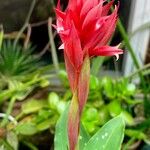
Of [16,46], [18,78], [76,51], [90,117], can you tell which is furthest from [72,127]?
[16,46]

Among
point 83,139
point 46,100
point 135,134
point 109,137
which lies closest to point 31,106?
point 46,100

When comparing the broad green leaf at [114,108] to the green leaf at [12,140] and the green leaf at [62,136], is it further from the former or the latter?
the green leaf at [62,136]

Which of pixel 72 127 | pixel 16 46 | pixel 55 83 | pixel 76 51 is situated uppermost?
pixel 76 51

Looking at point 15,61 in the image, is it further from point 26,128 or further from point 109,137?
point 109,137

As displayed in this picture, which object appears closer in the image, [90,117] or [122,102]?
[90,117]

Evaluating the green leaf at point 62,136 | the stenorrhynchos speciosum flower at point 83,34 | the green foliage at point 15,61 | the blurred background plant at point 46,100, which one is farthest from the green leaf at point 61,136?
the green foliage at point 15,61

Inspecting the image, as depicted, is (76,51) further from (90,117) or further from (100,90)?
(100,90)
